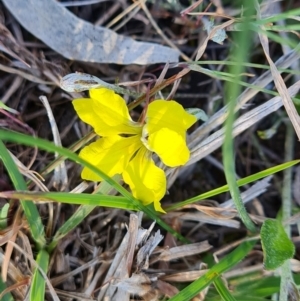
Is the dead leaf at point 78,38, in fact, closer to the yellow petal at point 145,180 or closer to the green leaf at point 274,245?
the yellow petal at point 145,180

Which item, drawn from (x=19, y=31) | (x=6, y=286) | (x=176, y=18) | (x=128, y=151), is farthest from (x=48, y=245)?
(x=176, y=18)

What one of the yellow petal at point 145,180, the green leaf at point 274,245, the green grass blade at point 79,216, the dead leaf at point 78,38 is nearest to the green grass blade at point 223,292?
the green leaf at point 274,245

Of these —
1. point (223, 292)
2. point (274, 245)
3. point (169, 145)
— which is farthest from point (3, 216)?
point (274, 245)

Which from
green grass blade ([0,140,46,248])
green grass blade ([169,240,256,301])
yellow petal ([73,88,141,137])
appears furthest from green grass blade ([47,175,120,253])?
green grass blade ([169,240,256,301])

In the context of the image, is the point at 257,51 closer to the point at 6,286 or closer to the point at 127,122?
the point at 127,122

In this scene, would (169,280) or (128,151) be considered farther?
(169,280)

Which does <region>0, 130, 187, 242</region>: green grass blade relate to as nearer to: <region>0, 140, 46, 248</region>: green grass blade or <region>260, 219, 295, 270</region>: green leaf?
<region>0, 140, 46, 248</region>: green grass blade
